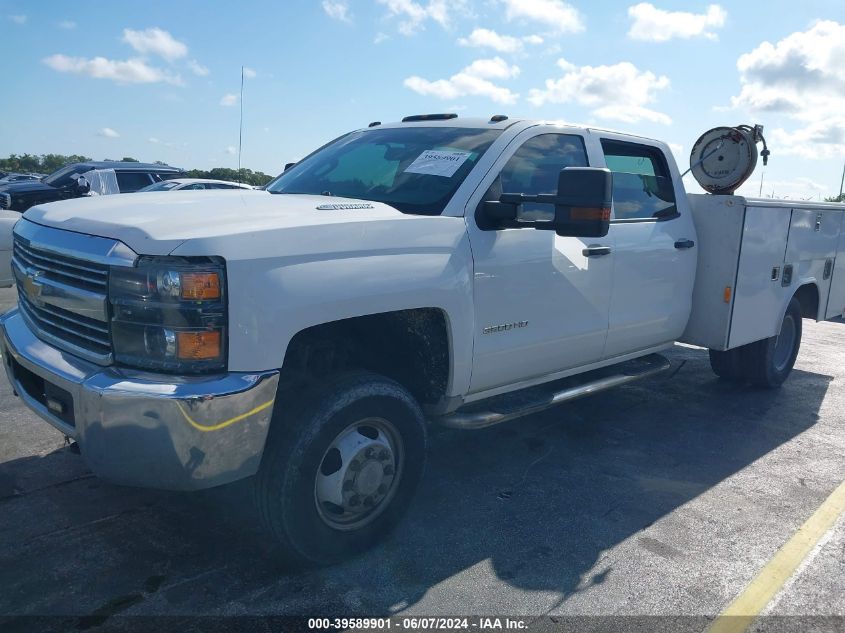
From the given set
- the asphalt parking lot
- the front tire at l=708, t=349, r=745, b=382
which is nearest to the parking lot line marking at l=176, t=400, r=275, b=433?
the asphalt parking lot

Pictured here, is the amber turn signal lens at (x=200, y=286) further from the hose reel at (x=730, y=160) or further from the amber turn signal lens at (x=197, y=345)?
the hose reel at (x=730, y=160)

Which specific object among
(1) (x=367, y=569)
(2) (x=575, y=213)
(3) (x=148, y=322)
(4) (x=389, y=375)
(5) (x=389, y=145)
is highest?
(5) (x=389, y=145)

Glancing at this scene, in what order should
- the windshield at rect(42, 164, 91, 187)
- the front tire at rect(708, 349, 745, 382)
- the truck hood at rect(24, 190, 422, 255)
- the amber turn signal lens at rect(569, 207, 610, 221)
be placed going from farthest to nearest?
the windshield at rect(42, 164, 91, 187) < the front tire at rect(708, 349, 745, 382) < the amber turn signal lens at rect(569, 207, 610, 221) < the truck hood at rect(24, 190, 422, 255)

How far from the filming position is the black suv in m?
15.0

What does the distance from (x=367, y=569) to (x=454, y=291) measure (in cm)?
132

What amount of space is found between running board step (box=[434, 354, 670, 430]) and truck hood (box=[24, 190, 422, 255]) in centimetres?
111

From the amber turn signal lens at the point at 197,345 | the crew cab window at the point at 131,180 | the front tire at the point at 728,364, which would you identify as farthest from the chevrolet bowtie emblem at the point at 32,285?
the crew cab window at the point at 131,180

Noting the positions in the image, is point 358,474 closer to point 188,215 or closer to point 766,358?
point 188,215

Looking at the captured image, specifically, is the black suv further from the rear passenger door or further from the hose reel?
the rear passenger door

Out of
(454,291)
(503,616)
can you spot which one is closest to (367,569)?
(503,616)

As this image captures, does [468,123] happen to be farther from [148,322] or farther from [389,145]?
[148,322]

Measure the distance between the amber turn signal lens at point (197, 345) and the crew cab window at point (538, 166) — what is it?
1.67 meters

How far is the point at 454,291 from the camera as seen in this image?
3.42 m

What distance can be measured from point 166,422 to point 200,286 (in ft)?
1.63
